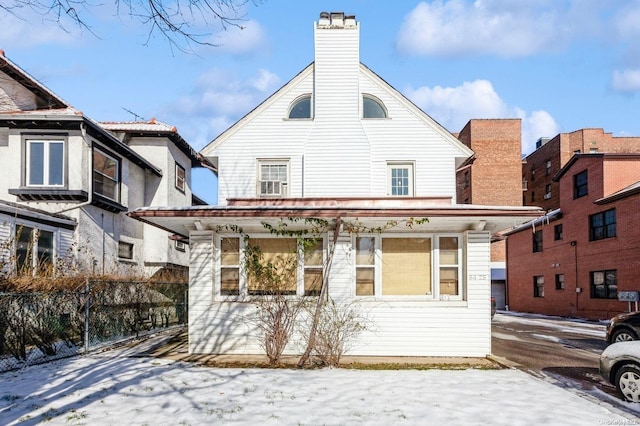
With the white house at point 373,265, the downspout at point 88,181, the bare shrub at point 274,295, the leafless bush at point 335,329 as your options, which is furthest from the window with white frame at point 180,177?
the leafless bush at point 335,329

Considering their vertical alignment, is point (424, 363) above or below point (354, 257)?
below

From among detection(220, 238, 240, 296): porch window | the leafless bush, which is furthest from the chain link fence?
the leafless bush

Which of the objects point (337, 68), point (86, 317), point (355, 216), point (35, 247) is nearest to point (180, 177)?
point (35, 247)

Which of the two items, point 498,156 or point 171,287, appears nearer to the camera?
point 171,287

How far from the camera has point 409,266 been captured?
1094 centimetres

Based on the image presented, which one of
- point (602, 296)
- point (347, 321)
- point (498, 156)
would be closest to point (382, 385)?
point (347, 321)

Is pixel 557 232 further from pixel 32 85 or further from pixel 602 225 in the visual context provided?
pixel 32 85

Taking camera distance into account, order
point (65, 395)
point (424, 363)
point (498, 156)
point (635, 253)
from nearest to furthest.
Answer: point (65, 395) < point (424, 363) < point (635, 253) < point (498, 156)

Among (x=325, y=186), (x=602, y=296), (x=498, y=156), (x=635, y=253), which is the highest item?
(x=498, y=156)

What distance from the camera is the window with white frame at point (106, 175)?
17219mm

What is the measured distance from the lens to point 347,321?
1035 centimetres

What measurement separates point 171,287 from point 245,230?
731 centimetres

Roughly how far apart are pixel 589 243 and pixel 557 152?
2508 centimetres

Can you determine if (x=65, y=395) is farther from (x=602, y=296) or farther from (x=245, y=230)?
(x=602, y=296)
